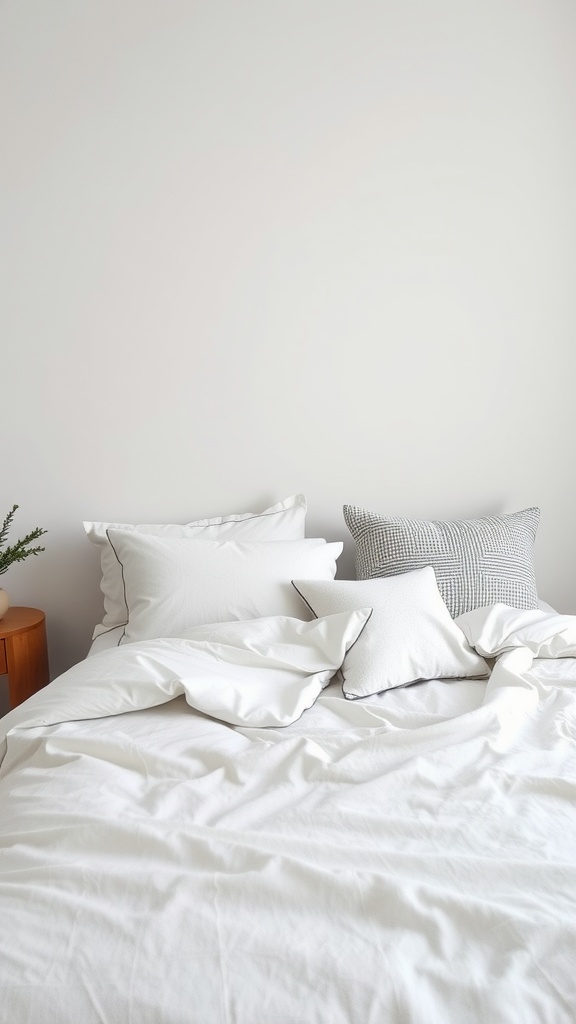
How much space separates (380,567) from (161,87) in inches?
71.2

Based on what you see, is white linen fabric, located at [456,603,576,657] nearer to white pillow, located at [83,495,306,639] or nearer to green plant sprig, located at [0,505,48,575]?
white pillow, located at [83,495,306,639]

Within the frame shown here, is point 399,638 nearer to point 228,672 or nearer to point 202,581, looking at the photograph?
point 228,672

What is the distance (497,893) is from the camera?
3.76 ft

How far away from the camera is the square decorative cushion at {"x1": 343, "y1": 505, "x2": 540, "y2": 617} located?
252cm

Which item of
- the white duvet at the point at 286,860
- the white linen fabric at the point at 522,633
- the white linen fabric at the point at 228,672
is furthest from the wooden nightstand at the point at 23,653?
the white linen fabric at the point at 522,633

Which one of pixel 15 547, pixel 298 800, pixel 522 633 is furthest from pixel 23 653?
pixel 522 633

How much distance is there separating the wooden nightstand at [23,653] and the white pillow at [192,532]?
0.19 meters

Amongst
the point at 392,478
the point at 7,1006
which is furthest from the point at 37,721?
the point at 392,478

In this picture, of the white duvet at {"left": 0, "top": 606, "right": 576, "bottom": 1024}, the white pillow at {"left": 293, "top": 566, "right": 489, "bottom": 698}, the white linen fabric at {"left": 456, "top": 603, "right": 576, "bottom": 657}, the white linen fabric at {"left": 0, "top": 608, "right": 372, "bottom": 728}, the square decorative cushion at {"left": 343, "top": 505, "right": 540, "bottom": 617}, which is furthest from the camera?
the square decorative cushion at {"left": 343, "top": 505, "right": 540, "bottom": 617}

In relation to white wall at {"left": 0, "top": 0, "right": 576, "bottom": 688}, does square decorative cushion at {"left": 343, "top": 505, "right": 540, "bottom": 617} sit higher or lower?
lower

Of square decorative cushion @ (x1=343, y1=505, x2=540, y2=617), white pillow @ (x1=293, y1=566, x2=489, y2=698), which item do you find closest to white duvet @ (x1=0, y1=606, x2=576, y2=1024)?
white pillow @ (x1=293, y1=566, x2=489, y2=698)

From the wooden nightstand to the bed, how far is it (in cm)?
25

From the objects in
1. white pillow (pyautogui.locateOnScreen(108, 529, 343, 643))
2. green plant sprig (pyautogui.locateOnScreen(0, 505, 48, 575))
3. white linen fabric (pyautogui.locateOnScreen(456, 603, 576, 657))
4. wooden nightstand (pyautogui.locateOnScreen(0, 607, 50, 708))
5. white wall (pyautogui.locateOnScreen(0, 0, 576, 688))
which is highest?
white wall (pyautogui.locateOnScreen(0, 0, 576, 688))

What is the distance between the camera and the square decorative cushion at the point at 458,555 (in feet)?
8.27
